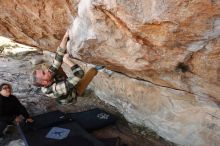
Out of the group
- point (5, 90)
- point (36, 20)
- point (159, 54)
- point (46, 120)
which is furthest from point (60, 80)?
point (159, 54)

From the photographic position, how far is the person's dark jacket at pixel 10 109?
4676mm

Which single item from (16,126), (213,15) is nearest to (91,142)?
(16,126)

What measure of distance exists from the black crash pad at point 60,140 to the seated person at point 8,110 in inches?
13.2

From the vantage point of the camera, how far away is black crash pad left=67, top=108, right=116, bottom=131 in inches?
187

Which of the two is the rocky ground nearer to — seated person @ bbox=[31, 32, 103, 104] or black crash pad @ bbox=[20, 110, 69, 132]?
black crash pad @ bbox=[20, 110, 69, 132]

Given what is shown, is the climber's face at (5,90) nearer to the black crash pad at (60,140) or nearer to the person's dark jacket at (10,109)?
the person's dark jacket at (10,109)

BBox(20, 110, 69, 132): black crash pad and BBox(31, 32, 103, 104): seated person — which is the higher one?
BBox(31, 32, 103, 104): seated person

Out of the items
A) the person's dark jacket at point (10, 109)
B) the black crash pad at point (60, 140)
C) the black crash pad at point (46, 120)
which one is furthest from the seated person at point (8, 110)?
the black crash pad at point (60, 140)

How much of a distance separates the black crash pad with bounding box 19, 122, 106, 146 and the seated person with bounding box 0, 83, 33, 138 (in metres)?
0.33

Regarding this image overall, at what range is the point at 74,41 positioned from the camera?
3.61 m

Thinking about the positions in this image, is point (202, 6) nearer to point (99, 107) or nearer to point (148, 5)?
point (148, 5)

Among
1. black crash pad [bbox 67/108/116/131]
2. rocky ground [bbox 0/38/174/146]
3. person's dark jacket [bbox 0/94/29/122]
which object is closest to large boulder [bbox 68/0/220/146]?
rocky ground [bbox 0/38/174/146]

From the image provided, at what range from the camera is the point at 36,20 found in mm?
5047

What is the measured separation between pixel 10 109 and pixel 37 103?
73cm
